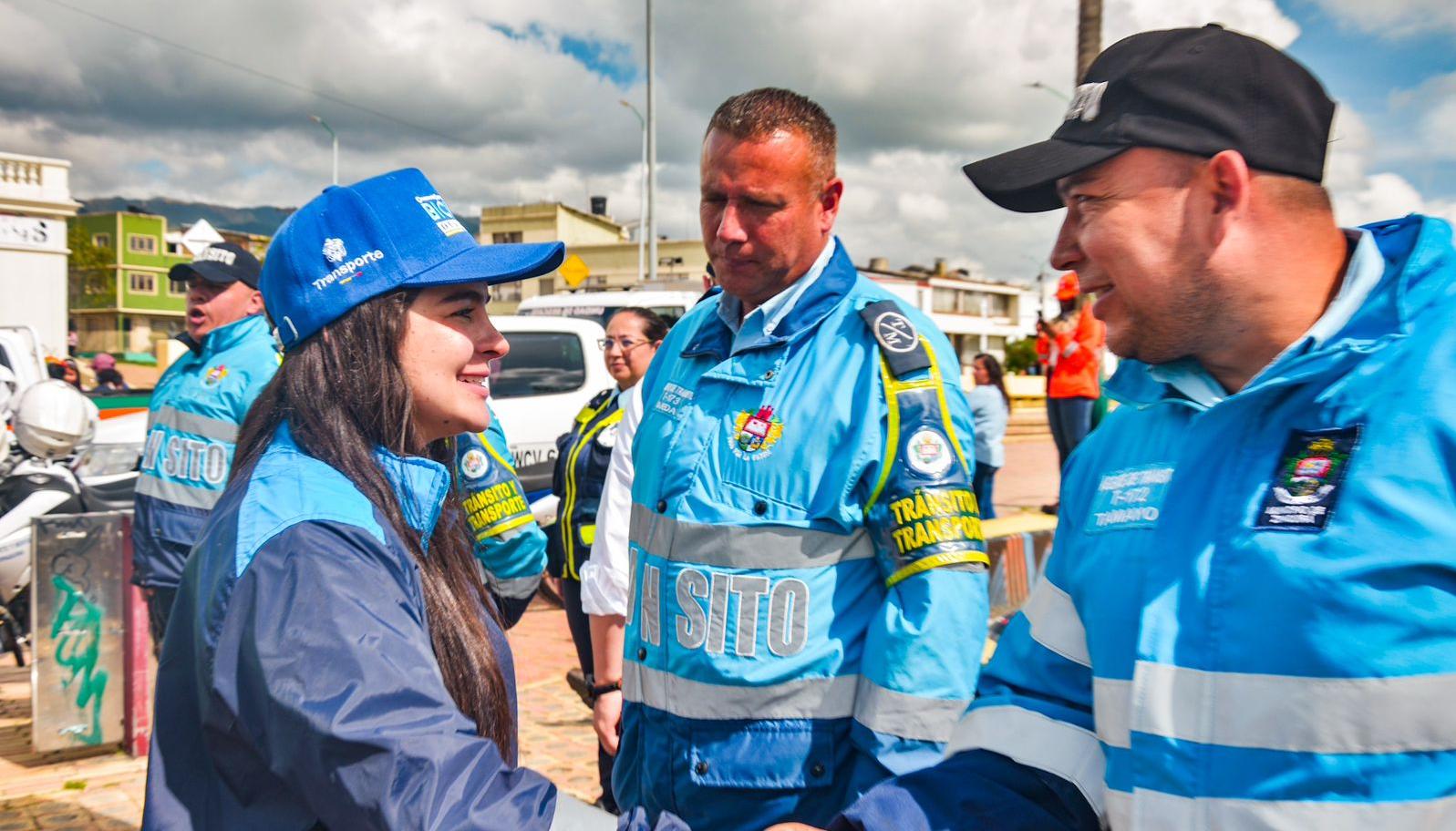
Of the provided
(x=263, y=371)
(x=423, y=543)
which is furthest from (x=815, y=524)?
(x=263, y=371)

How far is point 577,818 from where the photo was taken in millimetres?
1404

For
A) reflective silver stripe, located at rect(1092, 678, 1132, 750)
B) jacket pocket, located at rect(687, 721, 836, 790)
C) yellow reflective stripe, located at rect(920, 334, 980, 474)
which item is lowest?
jacket pocket, located at rect(687, 721, 836, 790)

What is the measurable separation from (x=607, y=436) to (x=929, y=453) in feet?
8.82

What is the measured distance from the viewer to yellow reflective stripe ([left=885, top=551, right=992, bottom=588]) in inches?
83.9

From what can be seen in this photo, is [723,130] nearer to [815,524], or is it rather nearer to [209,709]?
[815,524]

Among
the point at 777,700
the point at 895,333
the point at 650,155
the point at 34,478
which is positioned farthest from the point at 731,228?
A: the point at 650,155

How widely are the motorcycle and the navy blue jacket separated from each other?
Answer: 5.63m

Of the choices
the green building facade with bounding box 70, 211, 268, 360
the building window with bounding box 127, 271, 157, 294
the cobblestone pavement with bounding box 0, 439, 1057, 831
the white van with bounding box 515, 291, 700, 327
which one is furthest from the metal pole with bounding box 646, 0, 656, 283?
the building window with bounding box 127, 271, 157, 294

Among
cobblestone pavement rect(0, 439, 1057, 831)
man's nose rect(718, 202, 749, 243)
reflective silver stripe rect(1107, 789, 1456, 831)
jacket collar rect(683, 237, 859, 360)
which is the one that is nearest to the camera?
reflective silver stripe rect(1107, 789, 1456, 831)

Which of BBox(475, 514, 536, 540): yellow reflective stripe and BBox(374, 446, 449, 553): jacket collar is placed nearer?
BBox(374, 446, 449, 553): jacket collar

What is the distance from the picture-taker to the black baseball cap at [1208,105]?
145 cm

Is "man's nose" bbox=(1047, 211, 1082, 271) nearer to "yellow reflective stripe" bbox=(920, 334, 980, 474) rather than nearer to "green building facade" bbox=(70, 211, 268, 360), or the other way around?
"yellow reflective stripe" bbox=(920, 334, 980, 474)

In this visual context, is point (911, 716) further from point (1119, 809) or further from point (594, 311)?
point (594, 311)

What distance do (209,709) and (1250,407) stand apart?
1472 mm
